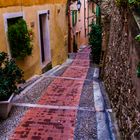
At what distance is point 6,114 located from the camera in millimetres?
7215

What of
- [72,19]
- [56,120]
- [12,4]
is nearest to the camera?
[56,120]

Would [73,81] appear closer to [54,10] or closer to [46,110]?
[46,110]

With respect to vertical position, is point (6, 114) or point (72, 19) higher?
point (72, 19)

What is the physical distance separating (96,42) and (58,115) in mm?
10568

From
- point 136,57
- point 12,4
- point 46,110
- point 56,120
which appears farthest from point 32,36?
point 136,57

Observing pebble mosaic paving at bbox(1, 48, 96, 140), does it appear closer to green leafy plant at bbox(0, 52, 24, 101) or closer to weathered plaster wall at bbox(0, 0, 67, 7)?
green leafy plant at bbox(0, 52, 24, 101)

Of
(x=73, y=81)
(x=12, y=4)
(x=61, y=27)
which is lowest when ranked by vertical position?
(x=73, y=81)

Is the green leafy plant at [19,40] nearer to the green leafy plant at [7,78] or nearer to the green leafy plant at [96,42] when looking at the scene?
the green leafy plant at [7,78]

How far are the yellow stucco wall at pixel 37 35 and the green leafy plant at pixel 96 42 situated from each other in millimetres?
1752

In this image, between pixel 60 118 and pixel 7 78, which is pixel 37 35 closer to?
pixel 7 78

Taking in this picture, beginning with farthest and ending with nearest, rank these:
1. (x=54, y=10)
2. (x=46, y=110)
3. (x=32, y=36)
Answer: (x=54, y=10) → (x=32, y=36) → (x=46, y=110)

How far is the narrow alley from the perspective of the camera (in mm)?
6371

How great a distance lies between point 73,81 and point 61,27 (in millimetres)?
6347

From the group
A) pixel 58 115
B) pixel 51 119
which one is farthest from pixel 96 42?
pixel 51 119
